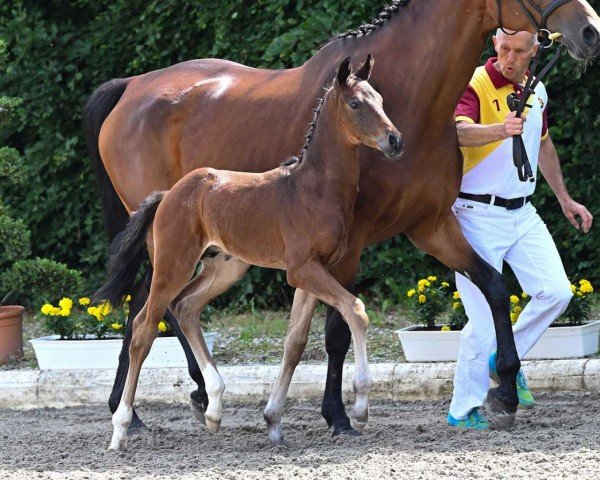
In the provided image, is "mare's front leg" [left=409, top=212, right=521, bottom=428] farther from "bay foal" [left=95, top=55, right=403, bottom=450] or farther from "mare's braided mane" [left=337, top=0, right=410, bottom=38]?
"mare's braided mane" [left=337, top=0, right=410, bottom=38]

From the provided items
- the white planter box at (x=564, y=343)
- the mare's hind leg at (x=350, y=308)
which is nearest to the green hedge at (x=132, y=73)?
the white planter box at (x=564, y=343)

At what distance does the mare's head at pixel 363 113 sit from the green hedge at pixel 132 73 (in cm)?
353

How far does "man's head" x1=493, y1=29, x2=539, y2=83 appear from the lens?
5316mm

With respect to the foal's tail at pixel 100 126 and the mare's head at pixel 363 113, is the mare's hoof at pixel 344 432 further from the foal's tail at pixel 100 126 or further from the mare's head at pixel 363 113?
the foal's tail at pixel 100 126

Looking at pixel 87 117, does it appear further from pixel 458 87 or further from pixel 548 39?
pixel 548 39

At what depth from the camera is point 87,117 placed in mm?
6645

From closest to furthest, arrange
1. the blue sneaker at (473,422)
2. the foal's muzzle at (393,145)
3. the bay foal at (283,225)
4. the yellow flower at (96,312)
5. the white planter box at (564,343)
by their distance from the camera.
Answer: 1. the foal's muzzle at (393,145)
2. the bay foal at (283,225)
3. the blue sneaker at (473,422)
4. the white planter box at (564,343)
5. the yellow flower at (96,312)

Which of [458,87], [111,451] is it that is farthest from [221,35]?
[111,451]

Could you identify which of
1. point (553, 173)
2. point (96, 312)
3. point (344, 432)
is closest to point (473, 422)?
point (344, 432)

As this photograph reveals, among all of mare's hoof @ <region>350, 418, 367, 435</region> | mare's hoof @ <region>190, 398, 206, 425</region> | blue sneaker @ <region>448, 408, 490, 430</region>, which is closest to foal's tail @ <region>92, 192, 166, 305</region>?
mare's hoof @ <region>190, 398, 206, 425</region>

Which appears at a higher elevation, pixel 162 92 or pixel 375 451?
pixel 162 92

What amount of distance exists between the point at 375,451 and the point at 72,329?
3459 millimetres

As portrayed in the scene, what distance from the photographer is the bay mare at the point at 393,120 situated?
501 centimetres

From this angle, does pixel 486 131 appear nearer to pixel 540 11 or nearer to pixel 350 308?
pixel 540 11
